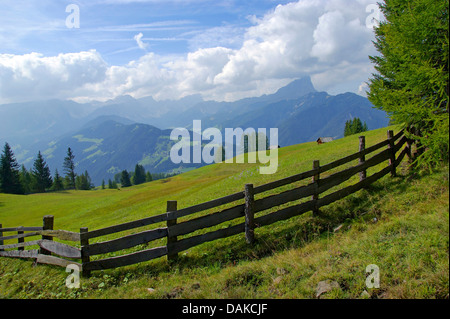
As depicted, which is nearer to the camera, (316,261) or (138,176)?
(316,261)

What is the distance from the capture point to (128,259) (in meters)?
9.61

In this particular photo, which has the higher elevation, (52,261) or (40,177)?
(52,261)

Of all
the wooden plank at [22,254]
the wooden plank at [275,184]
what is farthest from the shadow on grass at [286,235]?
the wooden plank at [22,254]

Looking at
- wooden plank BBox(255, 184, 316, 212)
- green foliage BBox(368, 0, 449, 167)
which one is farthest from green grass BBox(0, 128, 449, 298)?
green foliage BBox(368, 0, 449, 167)

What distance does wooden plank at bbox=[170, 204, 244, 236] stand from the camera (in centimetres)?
940

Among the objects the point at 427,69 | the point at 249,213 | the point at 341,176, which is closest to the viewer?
the point at 427,69

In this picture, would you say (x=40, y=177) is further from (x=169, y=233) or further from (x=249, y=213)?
(x=249, y=213)

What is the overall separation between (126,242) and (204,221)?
2.88 metres

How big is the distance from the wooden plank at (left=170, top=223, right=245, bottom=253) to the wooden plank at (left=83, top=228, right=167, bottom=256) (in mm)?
668

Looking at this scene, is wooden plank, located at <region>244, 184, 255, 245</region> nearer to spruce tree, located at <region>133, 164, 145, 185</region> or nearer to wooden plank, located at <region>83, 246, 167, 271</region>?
wooden plank, located at <region>83, 246, 167, 271</region>

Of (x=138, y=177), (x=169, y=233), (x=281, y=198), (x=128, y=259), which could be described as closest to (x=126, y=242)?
(x=128, y=259)

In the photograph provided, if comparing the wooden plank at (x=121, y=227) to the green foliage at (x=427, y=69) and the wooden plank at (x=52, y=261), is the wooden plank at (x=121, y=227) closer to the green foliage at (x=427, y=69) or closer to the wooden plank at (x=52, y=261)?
the wooden plank at (x=52, y=261)
